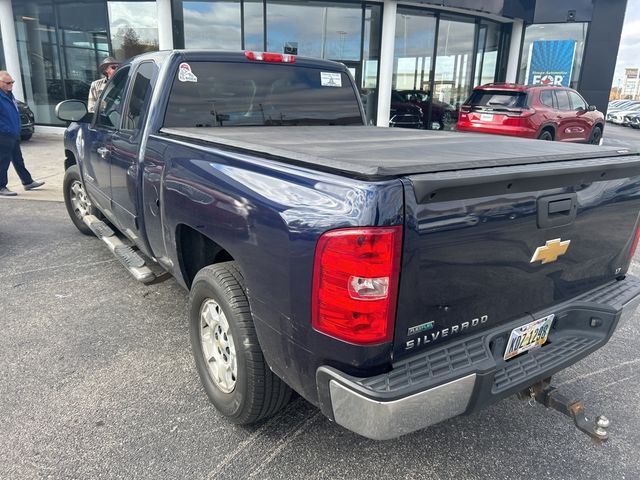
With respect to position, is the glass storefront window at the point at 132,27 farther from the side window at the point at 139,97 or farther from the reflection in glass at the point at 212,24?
the side window at the point at 139,97

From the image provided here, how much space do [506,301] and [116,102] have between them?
3.44m

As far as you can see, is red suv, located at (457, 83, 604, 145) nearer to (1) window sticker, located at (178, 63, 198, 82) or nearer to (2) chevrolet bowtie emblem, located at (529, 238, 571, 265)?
(1) window sticker, located at (178, 63, 198, 82)

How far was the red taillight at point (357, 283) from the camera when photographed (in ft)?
5.41

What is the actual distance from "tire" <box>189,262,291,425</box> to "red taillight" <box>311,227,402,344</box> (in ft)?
1.88

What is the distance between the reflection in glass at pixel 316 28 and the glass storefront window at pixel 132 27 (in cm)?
323

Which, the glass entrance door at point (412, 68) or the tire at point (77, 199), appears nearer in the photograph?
the tire at point (77, 199)

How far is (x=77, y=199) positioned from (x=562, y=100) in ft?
38.5

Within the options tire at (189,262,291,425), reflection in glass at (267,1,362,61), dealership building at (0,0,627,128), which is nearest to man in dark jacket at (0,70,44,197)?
tire at (189,262,291,425)

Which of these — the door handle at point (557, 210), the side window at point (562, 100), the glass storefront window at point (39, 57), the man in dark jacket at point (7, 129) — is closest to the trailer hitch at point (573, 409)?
the door handle at point (557, 210)

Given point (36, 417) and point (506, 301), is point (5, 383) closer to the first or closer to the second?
point (36, 417)

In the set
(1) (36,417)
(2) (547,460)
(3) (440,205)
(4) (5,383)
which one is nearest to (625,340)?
(2) (547,460)

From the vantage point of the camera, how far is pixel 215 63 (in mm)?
3559

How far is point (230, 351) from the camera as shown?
248 cm

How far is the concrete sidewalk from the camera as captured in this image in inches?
306
